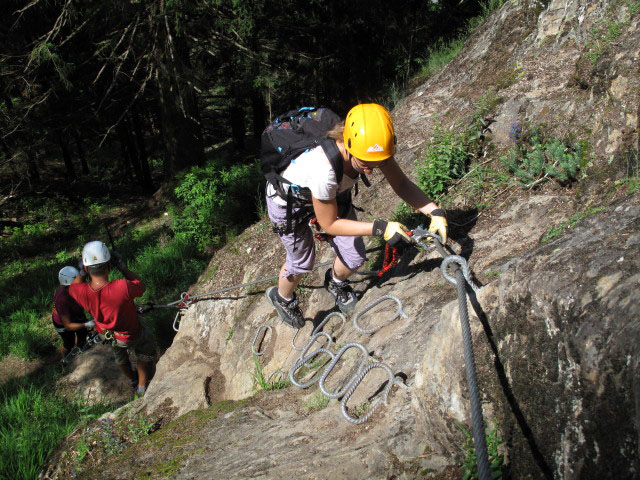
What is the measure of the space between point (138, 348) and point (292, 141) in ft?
11.2

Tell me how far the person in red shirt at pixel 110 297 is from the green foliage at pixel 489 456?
12.5ft

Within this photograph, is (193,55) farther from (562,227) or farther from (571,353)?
(571,353)

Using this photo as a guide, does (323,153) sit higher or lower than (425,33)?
lower

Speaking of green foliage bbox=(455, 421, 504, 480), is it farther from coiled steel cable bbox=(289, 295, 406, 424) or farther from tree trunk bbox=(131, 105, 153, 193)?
tree trunk bbox=(131, 105, 153, 193)

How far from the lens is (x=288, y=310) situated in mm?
4449

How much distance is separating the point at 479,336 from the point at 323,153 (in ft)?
4.94

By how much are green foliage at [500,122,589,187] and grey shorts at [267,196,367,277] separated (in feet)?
4.73

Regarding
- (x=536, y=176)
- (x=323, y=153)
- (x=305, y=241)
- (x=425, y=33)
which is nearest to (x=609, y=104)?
(x=536, y=176)

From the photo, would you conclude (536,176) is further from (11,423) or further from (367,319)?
(11,423)

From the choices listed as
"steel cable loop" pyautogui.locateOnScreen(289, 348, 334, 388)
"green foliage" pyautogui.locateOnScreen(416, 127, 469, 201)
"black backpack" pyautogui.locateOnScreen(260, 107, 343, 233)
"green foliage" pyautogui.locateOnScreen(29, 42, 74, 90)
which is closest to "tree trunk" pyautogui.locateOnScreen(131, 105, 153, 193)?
"green foliage" pyautogui.locateOnScreen(29, 42, 74, 90)

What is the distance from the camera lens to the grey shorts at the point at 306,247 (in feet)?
12.3

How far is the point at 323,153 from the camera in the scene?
3031 mm

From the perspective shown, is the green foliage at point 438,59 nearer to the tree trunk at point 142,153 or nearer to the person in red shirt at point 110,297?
the person in red shirt at point 110,297

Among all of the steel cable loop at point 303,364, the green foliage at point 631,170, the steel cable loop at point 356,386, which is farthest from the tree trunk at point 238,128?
the steel cable loop at point 356,386
